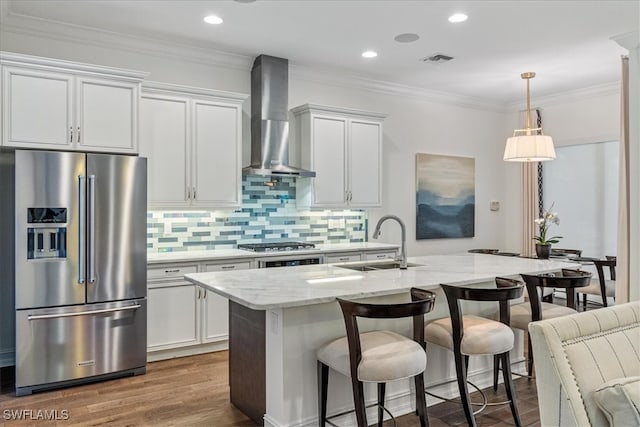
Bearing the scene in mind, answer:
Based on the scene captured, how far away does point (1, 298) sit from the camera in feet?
13.9

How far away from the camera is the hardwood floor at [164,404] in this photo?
3.12 meters

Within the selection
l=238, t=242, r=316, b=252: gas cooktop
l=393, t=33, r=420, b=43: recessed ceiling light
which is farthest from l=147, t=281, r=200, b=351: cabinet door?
l=393, t=33, r=420, b=43: recessed ceiling light

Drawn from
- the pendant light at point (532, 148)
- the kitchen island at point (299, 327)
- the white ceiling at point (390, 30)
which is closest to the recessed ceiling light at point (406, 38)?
the white ceiling at point (390, 30)

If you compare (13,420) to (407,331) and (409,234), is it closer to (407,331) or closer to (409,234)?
(407,331)

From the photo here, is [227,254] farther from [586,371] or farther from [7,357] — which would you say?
[586,371]

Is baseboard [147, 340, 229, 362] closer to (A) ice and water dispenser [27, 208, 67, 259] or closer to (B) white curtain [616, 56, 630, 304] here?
(A) ice and water dispenser [27, 208, 67, 259]

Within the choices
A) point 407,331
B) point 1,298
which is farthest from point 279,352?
point 1,298

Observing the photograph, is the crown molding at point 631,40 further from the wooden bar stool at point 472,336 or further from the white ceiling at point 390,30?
the wooden bar stool at point 472,336

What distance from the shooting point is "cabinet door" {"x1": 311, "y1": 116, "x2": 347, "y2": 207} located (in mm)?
5523

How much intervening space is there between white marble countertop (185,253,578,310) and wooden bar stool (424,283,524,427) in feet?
0.77

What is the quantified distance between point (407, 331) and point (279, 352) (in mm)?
982

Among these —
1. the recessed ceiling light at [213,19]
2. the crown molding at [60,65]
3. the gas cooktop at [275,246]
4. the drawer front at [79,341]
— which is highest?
the recessed ceiling light at [213,19]

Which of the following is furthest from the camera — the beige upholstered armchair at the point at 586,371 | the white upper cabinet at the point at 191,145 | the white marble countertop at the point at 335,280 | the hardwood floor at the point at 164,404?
the white upper cabinet at the point at 191,145

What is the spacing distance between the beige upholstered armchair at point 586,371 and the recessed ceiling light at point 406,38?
3.61m
